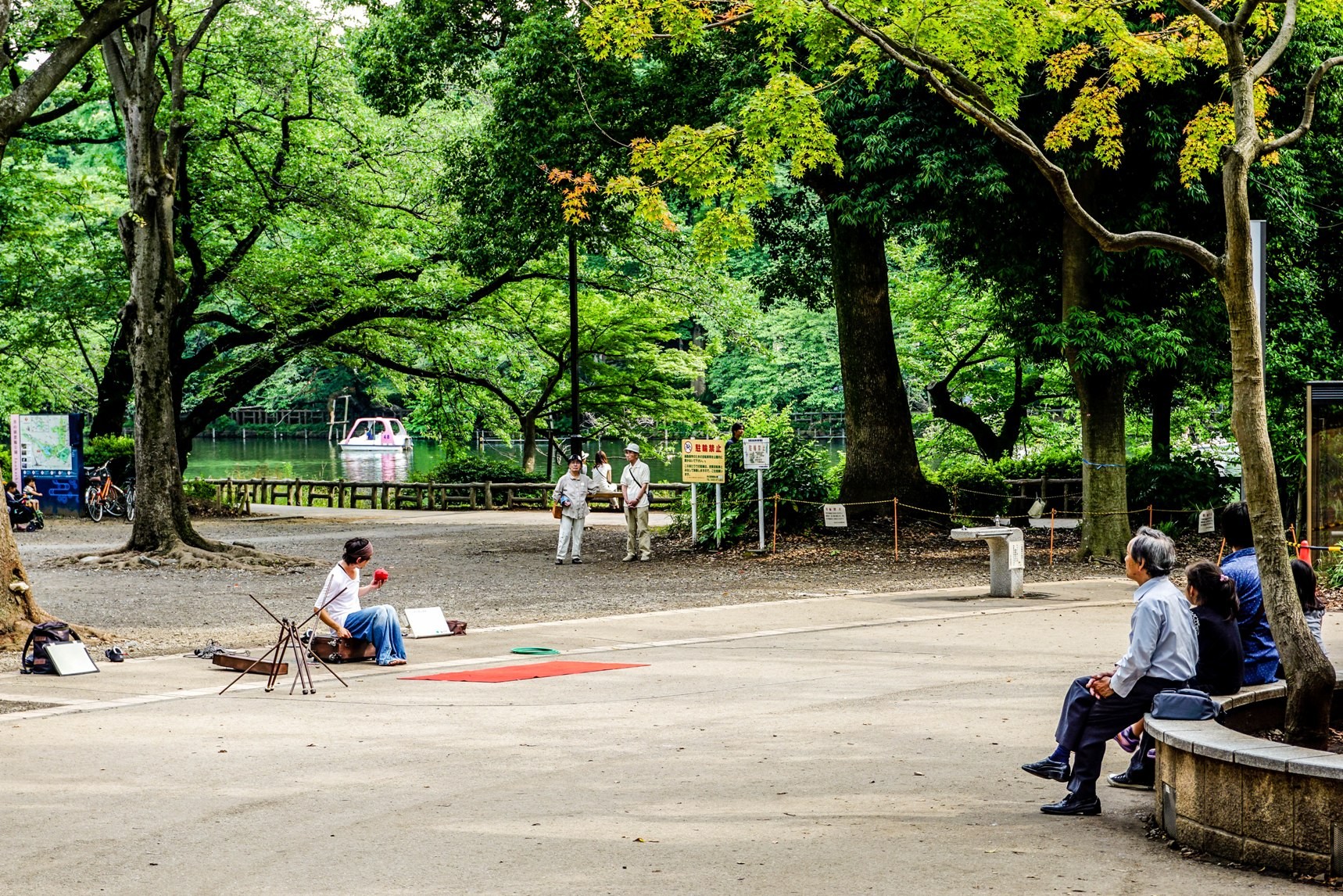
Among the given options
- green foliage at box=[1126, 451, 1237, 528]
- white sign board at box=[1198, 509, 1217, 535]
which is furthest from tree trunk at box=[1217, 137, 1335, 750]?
green foliage at box=[1126, 451, 1237, 528]

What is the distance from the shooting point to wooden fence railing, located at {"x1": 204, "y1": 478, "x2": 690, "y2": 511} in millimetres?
36125

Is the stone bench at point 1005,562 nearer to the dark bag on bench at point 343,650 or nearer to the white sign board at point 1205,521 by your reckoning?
the white sign board at point 1205,521

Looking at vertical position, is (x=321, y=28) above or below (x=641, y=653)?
above

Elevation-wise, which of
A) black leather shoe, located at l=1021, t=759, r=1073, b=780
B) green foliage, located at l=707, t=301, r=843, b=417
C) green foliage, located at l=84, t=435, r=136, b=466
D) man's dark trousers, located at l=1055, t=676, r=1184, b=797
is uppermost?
green foliage, located at l=707, t=301, r=843, b=417

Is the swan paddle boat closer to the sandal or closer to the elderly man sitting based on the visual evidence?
Result: the sandal

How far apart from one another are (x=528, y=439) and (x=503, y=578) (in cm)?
2114

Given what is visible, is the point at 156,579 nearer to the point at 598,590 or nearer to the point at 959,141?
the point at 598,590

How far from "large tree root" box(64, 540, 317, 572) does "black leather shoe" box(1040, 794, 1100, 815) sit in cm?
1608

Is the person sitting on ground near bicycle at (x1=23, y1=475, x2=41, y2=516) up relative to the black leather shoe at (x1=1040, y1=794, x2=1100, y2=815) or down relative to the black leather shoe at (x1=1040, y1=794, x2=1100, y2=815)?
up

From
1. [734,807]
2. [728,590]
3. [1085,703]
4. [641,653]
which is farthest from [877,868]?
[728,590]

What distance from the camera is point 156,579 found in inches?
778

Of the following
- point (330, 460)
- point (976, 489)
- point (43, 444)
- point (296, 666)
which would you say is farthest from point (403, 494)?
point (330, 460)

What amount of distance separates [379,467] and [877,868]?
6588 cm

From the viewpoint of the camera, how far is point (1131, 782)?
7246mm
